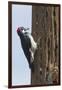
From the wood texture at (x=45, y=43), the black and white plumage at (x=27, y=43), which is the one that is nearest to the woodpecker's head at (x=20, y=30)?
the black and white plumage at (x=27, y=43)

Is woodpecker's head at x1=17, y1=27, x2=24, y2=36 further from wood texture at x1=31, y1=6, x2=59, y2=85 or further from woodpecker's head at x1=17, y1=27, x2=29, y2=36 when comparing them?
wood texture at x1=31, y1=6, x2=59, y2=85

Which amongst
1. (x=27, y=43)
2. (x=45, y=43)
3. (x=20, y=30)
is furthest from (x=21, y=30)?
(x=45, y=43)

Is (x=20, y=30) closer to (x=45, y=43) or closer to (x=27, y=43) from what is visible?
(x=27, y=43)

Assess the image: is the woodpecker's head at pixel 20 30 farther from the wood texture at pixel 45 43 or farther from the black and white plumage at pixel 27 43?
the wood texture at pixel 45 43

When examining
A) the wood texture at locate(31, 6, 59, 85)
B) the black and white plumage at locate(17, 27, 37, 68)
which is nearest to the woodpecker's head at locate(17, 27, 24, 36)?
the black and white plumage at locate(17, 27, 37, 68)

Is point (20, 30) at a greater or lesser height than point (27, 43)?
greater

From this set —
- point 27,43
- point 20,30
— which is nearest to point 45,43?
point 27,43

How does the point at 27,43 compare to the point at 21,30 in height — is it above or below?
below

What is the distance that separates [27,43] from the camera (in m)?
2.51

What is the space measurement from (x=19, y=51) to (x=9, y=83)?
326 mm

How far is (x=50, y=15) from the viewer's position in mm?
2568

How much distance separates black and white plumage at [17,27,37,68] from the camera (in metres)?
2.49

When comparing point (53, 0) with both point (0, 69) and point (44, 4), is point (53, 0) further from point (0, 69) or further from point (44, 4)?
point (0, 69)

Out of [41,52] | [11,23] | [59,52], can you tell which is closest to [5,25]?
[11,23]
